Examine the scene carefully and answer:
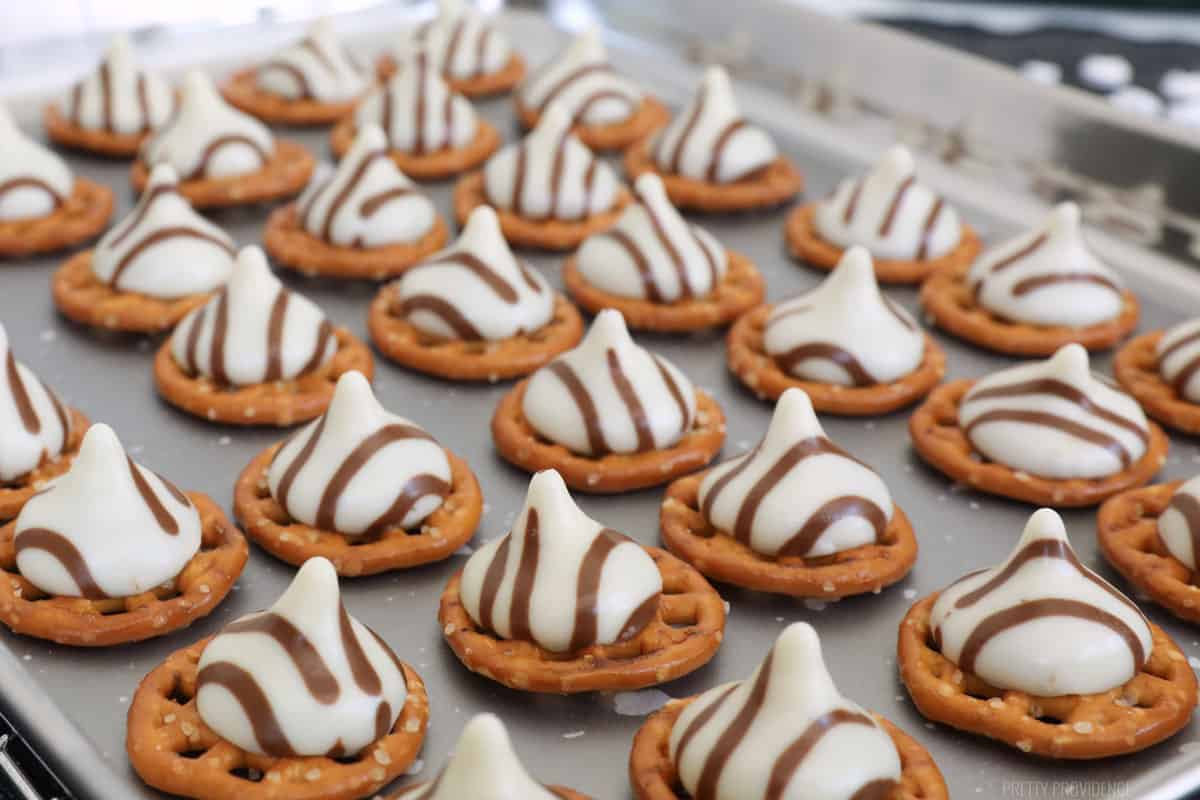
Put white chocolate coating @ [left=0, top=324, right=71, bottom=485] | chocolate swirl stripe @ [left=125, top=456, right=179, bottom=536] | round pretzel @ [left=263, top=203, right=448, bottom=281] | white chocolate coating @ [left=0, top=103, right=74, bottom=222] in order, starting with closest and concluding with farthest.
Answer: chocolate swirl stripe @ [left=125, top=456, right=179, bottom=536]
white chocolate coating @ [left=0, top=324, right=71, bottom=485]
round pretzel @ [left=263, top=203, right=448, bottom=281]
white chocolate coating @ [left=0, top=103, right=74, bottom=222]

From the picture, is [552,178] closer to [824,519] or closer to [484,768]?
[824,519]

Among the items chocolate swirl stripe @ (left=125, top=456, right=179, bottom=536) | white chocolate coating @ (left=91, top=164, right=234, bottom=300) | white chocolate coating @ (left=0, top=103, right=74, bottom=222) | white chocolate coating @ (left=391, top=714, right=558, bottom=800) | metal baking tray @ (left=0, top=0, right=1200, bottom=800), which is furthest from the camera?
white chocolate coating @ (left=0, top=103, right=74, bottom=222)

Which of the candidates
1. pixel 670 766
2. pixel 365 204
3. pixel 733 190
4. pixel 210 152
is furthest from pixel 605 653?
pixel 210 152

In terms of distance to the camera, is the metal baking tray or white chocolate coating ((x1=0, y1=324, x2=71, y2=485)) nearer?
the metal baking tray

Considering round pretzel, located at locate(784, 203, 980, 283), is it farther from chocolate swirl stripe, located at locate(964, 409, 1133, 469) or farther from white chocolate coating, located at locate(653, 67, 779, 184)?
chocolate swirl stripe, located at locate(964, 409, 1133, 469)

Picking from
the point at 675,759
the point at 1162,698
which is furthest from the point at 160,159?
the point at 1162,698

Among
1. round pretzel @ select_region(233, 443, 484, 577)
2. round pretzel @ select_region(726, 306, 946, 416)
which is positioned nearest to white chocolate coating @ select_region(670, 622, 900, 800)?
round pretzel @ select_region(233, 443, 484, 577)

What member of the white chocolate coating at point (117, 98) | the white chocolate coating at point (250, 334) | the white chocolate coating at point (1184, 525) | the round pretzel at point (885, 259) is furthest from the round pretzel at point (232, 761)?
the white chocolate coating at point (117, 98)

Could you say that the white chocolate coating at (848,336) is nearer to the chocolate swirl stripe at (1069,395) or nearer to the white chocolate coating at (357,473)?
the chocolate swirl stripe at (1069,395)
